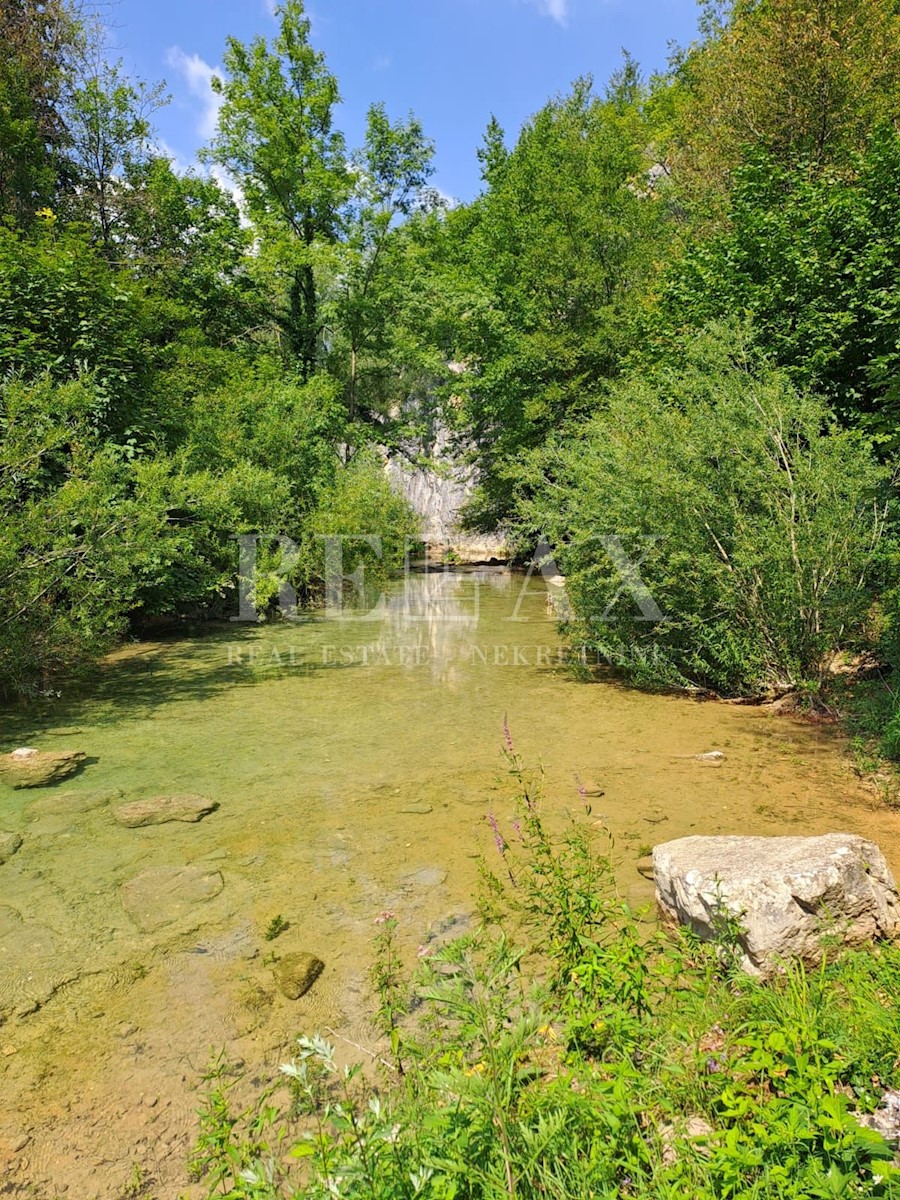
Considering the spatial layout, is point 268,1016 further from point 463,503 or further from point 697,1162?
point 463,503

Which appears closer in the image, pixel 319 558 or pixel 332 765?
pixel 332 765

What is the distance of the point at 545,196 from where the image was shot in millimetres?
21188

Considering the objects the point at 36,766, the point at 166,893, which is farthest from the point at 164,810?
the point at 36,766

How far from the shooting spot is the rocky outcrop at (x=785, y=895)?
117 inches

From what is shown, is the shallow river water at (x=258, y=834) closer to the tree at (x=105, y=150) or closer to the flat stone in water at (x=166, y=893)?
the flat stone in water at (x=166, y=893)

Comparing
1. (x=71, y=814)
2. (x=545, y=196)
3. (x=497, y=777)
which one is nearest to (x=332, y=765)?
(x=497, y=777)

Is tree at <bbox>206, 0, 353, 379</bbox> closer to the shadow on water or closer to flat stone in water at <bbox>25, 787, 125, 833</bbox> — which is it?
the shadow on water

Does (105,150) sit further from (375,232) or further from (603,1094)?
(603,1094)

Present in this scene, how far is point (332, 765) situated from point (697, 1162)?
4857 mm

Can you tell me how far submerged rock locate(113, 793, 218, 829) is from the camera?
5219mm

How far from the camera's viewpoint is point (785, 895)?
3.05m

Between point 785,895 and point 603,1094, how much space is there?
4.65 ft

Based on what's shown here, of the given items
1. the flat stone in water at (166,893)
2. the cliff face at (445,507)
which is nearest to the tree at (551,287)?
the cliff face at (445,507)

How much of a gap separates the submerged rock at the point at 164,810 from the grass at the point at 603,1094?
8.59ft
